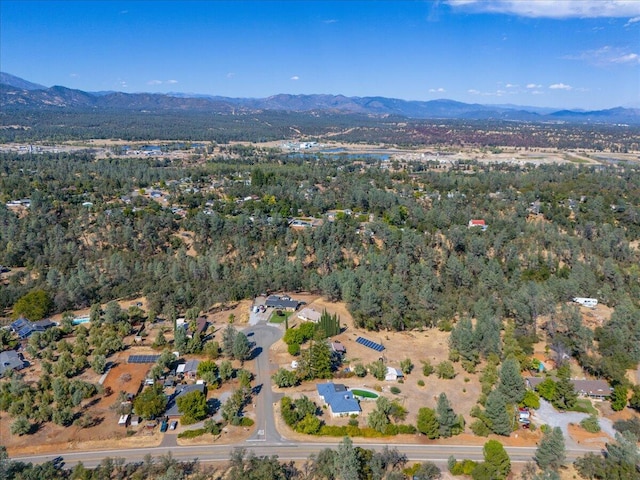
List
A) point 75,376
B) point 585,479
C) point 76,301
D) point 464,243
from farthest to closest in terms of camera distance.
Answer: point 464,243, point 76,301, point 75,376, point 585,479

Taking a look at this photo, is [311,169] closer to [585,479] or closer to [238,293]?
[238,293]

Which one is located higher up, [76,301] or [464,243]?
[464,243]

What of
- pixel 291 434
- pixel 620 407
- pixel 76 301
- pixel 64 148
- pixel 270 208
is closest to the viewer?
pixel 291 434

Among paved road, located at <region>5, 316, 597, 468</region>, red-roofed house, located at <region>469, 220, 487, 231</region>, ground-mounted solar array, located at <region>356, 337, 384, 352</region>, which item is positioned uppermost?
red-roofed house, located at <region>469, 220, 487, 231</region>

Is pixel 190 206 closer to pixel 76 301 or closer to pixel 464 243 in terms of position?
pixel 76 301

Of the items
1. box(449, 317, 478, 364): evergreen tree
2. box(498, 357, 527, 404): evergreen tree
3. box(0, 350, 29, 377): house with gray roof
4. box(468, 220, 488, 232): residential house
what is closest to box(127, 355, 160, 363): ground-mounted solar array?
box(0, 350, 29, 377): house with gray roof

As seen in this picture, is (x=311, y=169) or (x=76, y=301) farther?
(x=311, y=169)

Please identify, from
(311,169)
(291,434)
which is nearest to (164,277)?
(291,434)

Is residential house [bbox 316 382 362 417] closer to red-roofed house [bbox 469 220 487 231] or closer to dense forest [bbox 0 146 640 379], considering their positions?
dense forest [bbox 0 146 640 379]
